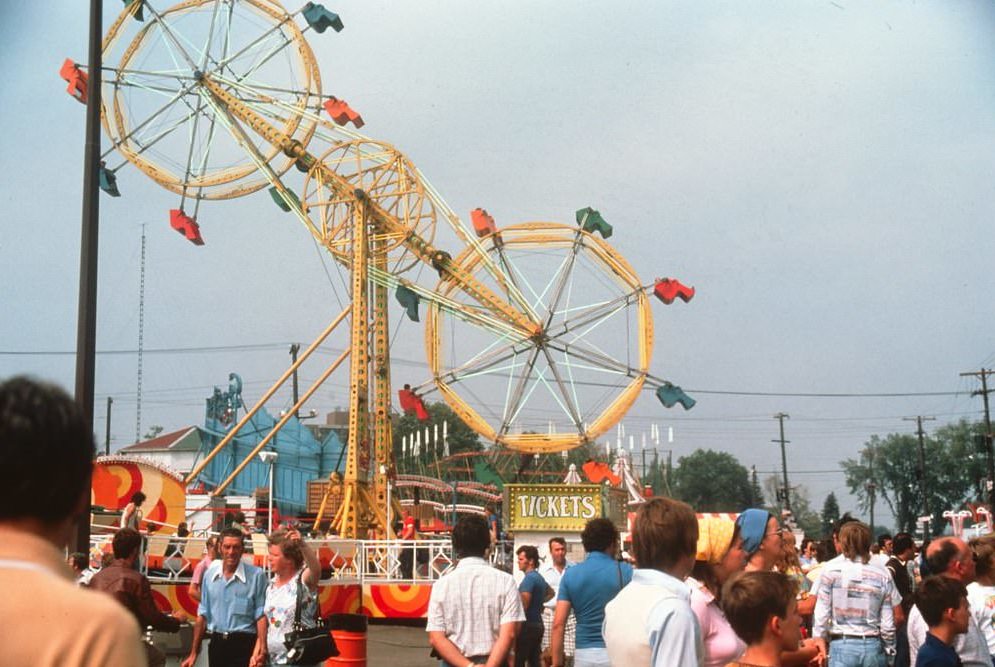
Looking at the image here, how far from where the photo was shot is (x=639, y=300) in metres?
31.0

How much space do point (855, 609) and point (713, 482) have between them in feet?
469

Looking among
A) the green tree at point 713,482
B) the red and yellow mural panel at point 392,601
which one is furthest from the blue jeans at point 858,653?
the green tree at point 713,482

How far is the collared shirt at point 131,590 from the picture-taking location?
23.9ft

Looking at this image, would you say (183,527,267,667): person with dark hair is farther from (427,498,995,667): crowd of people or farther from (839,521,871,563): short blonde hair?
(839,521,871,563): short blonde hair

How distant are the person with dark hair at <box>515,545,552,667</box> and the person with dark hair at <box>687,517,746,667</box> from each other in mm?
5599

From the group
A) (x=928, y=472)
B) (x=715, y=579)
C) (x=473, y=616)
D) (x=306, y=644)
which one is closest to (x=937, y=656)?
(x=715, y=579)

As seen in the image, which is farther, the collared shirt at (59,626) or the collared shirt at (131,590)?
the collared shirt at (131,590)

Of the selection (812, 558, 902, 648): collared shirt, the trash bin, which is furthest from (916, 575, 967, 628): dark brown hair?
the trash bin

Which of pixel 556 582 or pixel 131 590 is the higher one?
pixel 131 590

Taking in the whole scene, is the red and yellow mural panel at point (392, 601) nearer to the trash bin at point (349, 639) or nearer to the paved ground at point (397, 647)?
the paved ground at point (397, 647)

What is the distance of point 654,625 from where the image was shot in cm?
423

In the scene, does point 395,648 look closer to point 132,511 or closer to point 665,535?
point 132,511

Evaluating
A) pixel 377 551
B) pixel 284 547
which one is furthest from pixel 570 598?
pixel 377 551

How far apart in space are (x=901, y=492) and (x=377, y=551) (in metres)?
96.4
